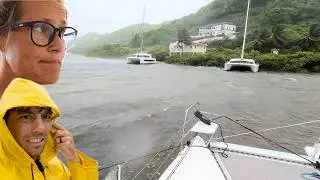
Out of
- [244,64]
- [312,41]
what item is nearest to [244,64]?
[244,64]

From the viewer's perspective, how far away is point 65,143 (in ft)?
4.99

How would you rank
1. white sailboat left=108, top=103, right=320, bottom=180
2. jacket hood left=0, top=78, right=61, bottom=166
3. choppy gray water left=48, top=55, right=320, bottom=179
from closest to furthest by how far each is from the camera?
jacket hood left=0, top=78, right=61, bottom=166 < white sailboat left=108, top=103, right=320, bottom=180 < choppy gray water left=48, top=55, right=320, bottom=179

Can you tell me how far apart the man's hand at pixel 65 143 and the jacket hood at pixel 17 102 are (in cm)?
16

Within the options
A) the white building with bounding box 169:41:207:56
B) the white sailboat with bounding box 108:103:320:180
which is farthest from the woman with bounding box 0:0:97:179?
the white building with bounding box 169:41:207:56

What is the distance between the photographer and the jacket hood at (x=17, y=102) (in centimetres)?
128

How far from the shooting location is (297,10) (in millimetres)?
94188

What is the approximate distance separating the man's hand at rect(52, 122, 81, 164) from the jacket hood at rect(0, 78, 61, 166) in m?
0.16

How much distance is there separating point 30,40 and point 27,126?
1.18 ft

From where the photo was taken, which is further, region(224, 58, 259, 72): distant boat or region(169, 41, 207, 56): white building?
region(169, 41, 207, 56): white building

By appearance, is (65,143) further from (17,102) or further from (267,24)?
(267,24)

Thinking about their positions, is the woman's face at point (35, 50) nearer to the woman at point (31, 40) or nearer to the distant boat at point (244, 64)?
the woman at point (31, 40)

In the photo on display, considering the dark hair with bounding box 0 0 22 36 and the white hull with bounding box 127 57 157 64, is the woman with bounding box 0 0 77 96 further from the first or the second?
the white hull with bounding box 127 57 157 64

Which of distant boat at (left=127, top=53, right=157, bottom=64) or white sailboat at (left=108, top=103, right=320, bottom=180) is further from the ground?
white sailboat at (left=108, top=103, right=320, bottom=180)

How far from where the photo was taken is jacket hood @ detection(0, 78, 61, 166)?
128 centimetres
